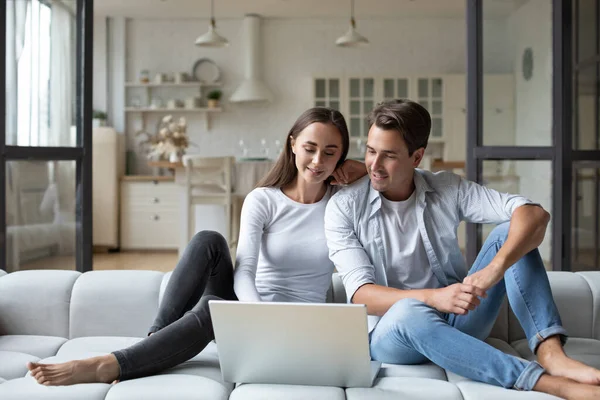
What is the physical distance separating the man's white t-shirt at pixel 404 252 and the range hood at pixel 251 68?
6039mm

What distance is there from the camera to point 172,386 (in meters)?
1.79

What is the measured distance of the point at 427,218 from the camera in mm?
2197

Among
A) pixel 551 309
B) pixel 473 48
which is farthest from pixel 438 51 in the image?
pixel 551 309

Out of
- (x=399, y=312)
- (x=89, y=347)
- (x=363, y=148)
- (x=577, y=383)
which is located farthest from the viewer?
(x=363, y=148)

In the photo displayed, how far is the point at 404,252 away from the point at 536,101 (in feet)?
5.23

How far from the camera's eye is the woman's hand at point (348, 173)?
226cm

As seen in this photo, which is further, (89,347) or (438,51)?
(438,51)

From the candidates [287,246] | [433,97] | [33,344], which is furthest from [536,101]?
[433,97]

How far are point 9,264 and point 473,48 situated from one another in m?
2.42

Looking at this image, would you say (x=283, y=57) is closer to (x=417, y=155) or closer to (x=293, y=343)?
(x=417, y=155)

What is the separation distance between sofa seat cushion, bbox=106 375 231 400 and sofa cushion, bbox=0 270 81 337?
701 millimetres

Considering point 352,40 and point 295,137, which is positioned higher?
point 352,40

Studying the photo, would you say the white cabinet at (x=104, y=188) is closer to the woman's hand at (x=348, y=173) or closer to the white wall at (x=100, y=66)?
the white wall at (x=100, y=66)

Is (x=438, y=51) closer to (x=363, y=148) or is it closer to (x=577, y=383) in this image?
(x=363, y=148)
